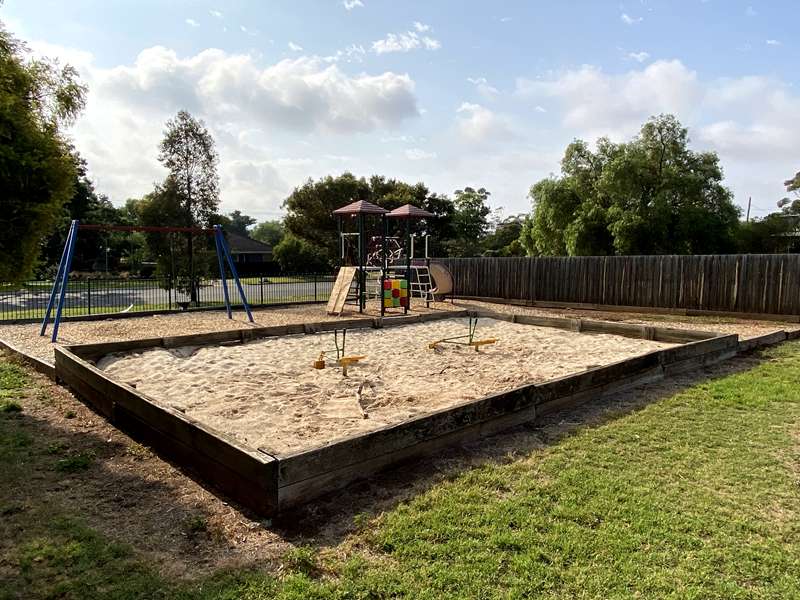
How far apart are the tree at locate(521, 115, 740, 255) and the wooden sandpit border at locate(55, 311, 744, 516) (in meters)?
19.8

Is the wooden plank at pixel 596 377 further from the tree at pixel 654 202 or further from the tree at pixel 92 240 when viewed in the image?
the tree at pixel 92 240

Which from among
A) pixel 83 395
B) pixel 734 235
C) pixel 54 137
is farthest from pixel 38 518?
pixel 734 235

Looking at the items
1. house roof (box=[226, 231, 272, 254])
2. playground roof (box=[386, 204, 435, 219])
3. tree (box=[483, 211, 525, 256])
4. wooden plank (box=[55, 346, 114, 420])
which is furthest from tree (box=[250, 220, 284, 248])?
wooden plank (box=[55, 346, 114, 420])

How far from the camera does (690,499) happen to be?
319cm

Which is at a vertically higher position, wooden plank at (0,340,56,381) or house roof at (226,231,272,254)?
house roof at (226,231,272,254)

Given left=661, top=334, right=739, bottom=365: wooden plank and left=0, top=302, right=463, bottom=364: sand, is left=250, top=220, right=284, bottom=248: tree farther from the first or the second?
left=661, top=334, right=739, bottom=365: wooden plank

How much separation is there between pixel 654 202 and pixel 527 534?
84.0ft

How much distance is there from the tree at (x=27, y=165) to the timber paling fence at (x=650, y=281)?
14.3m

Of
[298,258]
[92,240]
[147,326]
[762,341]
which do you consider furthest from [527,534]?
[92,240]

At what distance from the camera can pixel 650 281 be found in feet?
49.0

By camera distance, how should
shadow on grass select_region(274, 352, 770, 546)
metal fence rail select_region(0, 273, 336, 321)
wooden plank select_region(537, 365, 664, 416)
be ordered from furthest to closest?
metal fence rail select_region(0, 273, 336, 321) → wooden plank select_region(537, 365, 664, 416) → shadow on grass select_region(274, 352, 770, 546)

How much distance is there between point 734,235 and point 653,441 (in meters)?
25.9

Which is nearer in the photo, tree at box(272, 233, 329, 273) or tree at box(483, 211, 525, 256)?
tree at box(272, 233, 329, 273)

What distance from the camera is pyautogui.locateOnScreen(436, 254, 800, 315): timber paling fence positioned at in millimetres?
12812
